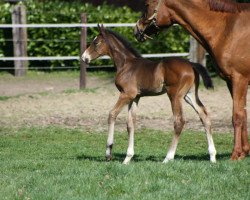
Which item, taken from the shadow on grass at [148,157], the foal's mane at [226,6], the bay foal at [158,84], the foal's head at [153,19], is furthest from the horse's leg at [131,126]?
the foal's mane at [226,6]

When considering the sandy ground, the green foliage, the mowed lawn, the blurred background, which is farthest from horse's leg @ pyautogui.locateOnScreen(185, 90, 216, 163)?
the green foliage

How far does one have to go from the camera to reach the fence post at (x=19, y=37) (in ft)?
67.7

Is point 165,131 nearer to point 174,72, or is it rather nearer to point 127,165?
point 174,72

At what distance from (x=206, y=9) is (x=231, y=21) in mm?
376

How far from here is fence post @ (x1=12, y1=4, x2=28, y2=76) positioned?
20.6m

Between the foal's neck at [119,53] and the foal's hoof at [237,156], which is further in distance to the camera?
the foal's neck at [119,53]

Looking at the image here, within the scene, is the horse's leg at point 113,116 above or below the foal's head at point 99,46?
below

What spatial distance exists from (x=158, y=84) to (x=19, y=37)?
11756 mm

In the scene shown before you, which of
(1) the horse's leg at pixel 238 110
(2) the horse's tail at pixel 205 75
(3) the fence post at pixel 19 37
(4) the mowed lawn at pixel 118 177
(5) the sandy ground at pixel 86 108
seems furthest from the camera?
(3) the fence post at pixel 19 37

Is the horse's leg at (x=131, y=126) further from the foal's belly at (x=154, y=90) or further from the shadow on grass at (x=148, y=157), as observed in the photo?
the shadow on grass at (x=148, y=157)

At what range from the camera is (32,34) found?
21422 mm

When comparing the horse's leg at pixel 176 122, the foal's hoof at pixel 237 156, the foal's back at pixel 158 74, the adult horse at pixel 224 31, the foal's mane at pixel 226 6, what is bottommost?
the foal's hoof at pixel 237 156

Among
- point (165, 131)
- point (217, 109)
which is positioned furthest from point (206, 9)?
point (217, 109)

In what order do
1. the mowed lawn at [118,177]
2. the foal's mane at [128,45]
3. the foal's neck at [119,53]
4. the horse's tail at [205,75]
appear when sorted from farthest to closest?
the foal's mane at [128,45] < the foal's neck at [119,53] < the horse's tail at [205,75] < the mowed lawn at [118,177]
